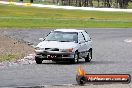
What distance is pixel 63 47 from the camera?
23094mm

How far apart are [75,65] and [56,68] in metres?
1.87

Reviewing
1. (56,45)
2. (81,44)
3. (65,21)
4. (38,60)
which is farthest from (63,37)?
(65,21)

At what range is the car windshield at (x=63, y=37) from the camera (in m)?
24.1

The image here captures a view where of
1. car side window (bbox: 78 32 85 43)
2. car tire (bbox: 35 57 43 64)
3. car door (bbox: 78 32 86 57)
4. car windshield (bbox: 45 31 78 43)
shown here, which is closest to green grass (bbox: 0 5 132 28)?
car side window (bbox: 78 32 85 43)

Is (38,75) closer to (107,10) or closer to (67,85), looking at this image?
(67,85)

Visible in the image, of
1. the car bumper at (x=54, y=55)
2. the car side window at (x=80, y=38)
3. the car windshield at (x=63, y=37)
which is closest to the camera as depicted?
the car bumper at (x=54, y=55)

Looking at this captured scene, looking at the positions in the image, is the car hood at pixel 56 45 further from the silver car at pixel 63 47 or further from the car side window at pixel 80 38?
the car side window at pixel 80 38

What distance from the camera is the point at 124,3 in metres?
153

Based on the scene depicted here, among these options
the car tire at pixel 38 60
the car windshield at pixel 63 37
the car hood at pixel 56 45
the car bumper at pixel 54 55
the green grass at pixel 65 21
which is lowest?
the green grass at pixel 65 21

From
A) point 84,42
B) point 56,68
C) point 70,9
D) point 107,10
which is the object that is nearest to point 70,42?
point 84,42

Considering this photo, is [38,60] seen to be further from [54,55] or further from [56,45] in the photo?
[56,45]

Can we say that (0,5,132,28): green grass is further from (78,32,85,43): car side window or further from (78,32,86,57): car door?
(78,32,86,57): car door

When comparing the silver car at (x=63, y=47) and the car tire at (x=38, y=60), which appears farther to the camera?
the car tire at (x=38, y=60)

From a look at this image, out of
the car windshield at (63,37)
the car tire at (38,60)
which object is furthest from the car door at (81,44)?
the car tire at (38,60)
